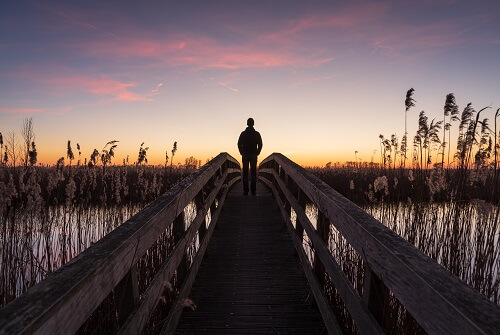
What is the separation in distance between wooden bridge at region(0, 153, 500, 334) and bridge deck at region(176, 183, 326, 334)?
0.01 m

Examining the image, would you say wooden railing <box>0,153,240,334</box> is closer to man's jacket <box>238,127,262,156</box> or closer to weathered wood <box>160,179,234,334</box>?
weathered wood <box>160,179,234,334</box>

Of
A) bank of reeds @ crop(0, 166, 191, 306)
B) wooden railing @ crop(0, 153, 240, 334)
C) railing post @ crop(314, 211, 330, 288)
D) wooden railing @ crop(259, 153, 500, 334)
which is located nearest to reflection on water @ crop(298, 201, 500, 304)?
railing post @ crop(314, 211, 330, 288)

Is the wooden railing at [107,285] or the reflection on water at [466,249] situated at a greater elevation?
the wooden railing at [107,285]

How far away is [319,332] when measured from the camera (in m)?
3.45

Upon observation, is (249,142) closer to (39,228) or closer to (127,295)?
(39,228)

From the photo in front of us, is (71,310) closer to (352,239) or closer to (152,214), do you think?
(152,214)

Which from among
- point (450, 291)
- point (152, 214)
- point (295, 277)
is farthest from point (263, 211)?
point (450, 291)

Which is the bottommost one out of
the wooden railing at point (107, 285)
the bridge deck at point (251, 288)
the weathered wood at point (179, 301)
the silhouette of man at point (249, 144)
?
the bridge deck at point (251, 288)

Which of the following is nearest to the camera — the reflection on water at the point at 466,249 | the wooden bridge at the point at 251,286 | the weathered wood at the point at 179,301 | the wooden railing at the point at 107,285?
the wooden railing at the point at 107,285

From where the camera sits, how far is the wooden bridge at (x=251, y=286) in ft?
4.57

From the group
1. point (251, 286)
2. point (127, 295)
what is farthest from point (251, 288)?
point (127, 295)

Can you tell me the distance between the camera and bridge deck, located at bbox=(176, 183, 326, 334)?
3.59 metres

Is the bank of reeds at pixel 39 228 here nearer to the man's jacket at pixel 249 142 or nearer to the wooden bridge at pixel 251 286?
the wooden bridge at pixel 251 286

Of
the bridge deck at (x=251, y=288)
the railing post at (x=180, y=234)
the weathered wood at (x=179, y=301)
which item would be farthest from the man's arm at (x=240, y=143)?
the railing post at (x=180, y=234)
